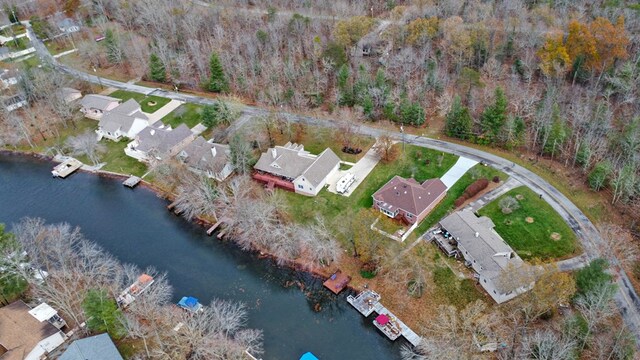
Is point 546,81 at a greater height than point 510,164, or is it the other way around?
point 546,81

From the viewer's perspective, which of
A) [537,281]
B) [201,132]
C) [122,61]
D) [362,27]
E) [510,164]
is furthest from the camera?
[122,61]

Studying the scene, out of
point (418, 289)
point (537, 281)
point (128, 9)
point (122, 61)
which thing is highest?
point (128, 9)

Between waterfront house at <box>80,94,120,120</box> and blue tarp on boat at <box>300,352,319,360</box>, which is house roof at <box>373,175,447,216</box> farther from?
waterfront house at <box>80,94,120,120</box>

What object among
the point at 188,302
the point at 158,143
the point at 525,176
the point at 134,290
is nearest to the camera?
the point at 188,302

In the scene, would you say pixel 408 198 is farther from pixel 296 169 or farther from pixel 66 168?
pixel 66 168

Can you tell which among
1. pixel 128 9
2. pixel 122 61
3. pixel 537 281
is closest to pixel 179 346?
pixel 537 281

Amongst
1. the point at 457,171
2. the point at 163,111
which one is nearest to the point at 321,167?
the point at 457,171

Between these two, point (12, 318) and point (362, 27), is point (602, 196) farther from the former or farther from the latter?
point (12, 318)
